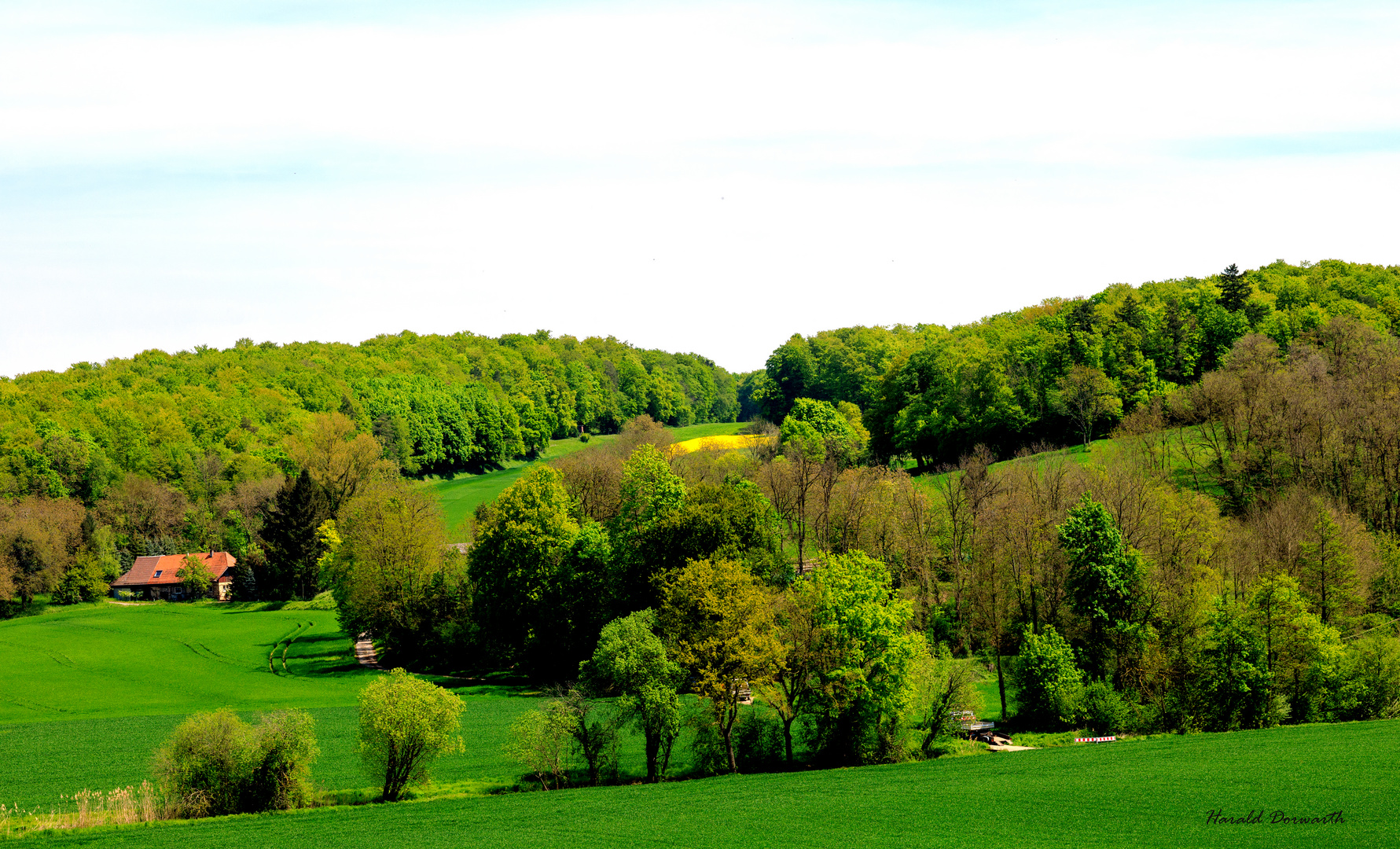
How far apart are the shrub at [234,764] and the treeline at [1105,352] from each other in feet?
240

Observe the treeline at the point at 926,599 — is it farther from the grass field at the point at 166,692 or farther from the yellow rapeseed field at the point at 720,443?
the yellow rapeseed field at the point at 720,443

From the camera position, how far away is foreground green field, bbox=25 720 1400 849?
31016mm

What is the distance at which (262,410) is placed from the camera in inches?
5276

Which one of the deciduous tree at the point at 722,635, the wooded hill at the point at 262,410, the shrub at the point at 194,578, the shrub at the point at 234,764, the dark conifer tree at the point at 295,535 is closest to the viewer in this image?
the shrub at the point at 234,764

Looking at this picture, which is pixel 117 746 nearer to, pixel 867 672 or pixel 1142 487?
pixel 867 672

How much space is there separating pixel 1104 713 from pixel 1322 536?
17634mm

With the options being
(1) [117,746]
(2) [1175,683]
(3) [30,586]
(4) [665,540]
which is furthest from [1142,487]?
(3) [30,586]

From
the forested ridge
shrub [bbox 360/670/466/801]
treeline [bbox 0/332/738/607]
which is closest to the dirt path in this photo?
the forested ridge

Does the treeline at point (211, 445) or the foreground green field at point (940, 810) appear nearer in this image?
the foreground green field at point (940, 810)

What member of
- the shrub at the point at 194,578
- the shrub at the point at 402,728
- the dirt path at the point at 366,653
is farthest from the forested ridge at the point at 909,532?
the shrub at the point at 194,578

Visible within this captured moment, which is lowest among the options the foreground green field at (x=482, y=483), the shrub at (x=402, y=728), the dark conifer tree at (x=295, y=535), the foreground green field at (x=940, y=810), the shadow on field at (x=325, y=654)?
the foreground green field at (x=940, y=810)

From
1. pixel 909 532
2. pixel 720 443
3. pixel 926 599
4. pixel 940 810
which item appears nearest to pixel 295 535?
pixel 720 443

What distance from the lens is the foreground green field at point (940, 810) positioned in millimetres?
31016

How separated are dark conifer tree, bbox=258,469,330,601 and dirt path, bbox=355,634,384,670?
1959 centimetres
